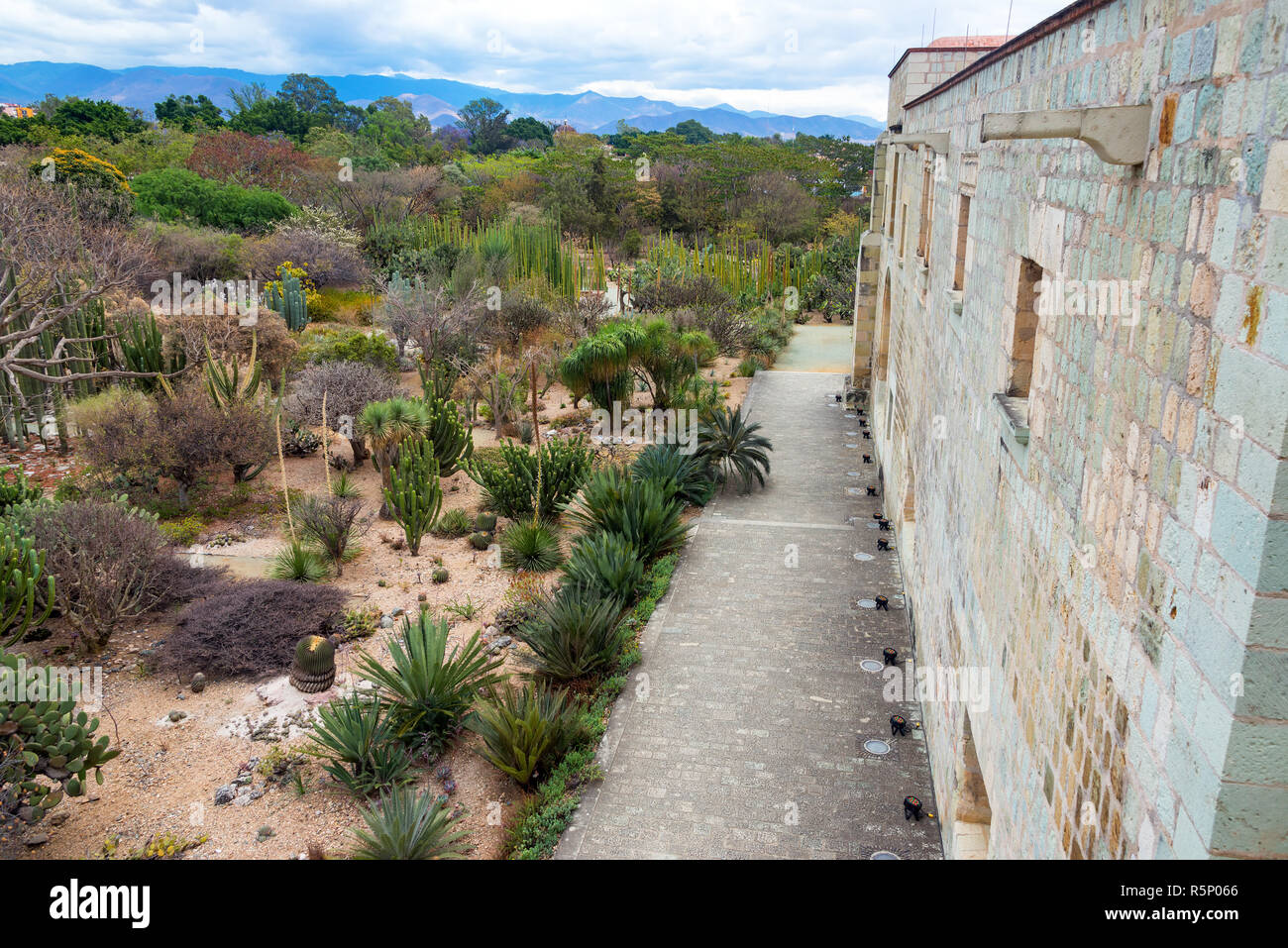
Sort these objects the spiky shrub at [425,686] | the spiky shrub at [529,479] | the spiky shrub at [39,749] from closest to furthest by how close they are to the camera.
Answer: the spiky shrub at [39,749]
the spiky shrub at [425,686]
the spiky shrub at [529,479]

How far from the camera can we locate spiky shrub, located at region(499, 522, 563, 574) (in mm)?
9820

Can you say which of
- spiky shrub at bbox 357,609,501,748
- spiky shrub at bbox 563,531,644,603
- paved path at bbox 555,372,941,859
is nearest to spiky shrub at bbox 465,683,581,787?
spiky shrub at bbox 357,609,501,748

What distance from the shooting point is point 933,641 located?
6.45m

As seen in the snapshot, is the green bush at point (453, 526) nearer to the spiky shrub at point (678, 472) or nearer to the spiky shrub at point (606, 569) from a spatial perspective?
the spiky shrub at point (606, 569)

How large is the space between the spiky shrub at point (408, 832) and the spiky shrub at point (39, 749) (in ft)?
6.20

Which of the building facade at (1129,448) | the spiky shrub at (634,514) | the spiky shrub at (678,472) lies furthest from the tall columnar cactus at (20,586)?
the building facade at (1129,448)

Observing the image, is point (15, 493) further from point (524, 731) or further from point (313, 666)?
point (524, 731)

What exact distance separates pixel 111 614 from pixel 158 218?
1869 centimetres

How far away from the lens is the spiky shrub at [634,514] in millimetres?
9861

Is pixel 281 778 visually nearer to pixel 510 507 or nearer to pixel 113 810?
pixel 113 810

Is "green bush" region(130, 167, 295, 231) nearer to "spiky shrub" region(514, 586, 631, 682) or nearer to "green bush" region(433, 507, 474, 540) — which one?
"green bush" region(433, 507, 474, 540)

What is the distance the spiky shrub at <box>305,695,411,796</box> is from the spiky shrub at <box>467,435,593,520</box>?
4.76 m
